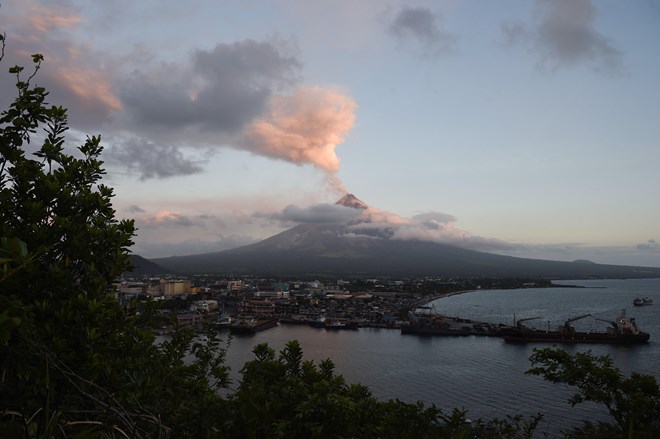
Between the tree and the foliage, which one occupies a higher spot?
the tree

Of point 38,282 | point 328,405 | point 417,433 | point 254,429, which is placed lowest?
point 417,433

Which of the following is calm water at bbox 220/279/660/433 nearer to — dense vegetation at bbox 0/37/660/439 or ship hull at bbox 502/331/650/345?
ship hull at bbox 502/331/650/345

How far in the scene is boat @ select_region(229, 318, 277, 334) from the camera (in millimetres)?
36531

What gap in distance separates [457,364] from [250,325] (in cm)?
1916

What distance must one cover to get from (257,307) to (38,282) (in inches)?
1846

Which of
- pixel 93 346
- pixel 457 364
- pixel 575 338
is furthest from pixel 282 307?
pixel 93 346

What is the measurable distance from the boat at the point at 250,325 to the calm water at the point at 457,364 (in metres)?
1.38

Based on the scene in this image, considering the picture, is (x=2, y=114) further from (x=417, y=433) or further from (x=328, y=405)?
(x=417, y=433)

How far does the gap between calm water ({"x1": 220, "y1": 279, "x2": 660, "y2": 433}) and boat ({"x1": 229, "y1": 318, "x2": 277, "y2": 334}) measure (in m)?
1.38

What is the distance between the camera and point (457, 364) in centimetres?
2627

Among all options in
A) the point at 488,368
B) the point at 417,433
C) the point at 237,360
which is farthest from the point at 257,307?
the point at 417,433

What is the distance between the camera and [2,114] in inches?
113

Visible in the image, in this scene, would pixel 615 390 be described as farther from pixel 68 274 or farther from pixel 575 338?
pixel 575 338

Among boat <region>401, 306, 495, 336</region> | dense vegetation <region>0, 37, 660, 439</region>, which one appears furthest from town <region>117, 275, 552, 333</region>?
dense vegetation <region>0, 37, 660, 439</region>
